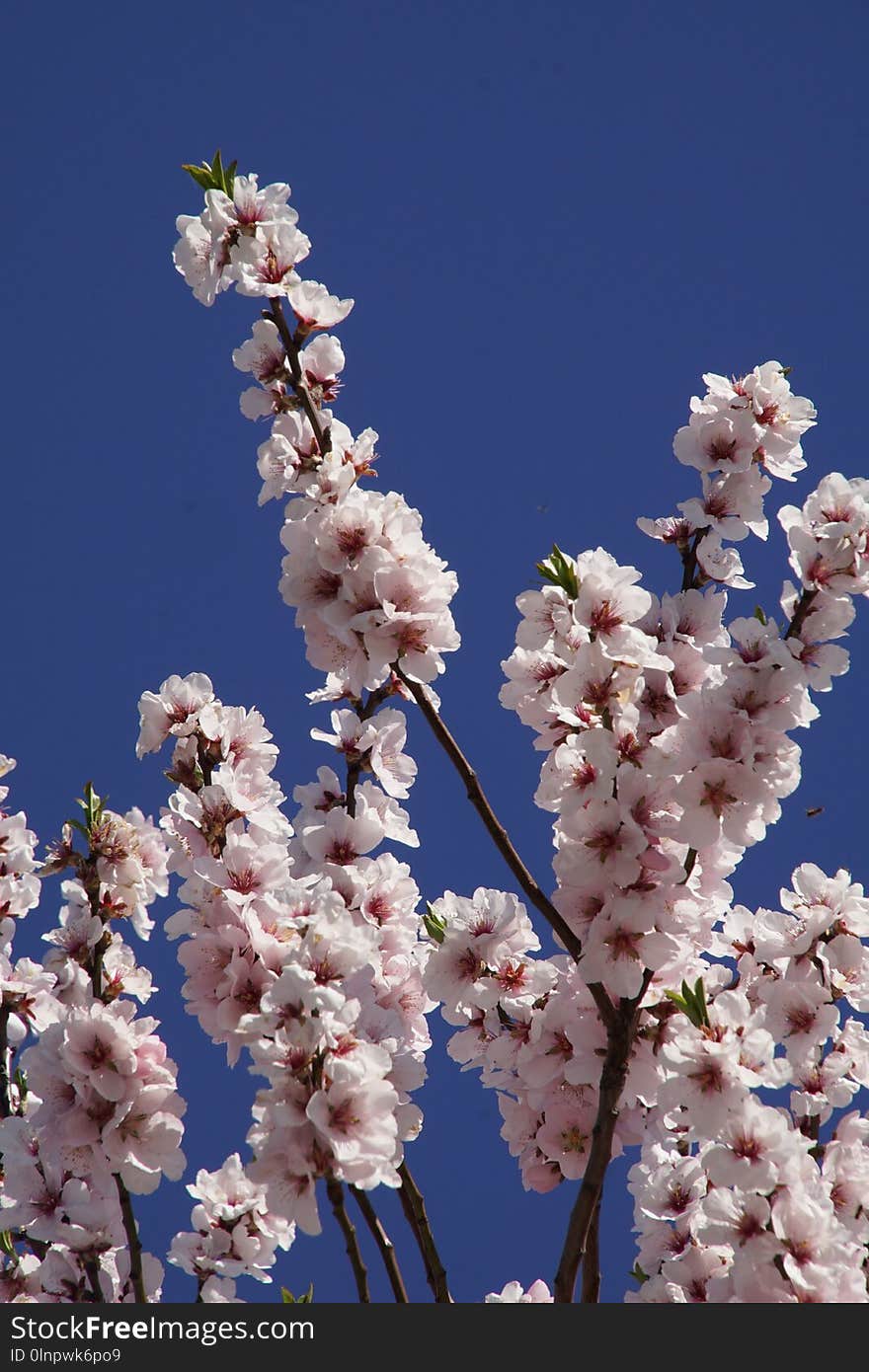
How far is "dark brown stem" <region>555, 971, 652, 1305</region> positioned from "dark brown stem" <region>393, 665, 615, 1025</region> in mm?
21

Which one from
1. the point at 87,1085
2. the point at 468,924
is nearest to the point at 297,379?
the point at 468,924

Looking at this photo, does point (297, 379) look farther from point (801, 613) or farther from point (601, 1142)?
point (601, 1142)

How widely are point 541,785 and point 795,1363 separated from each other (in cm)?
64

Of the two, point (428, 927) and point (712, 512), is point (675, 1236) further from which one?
point (712, 512)

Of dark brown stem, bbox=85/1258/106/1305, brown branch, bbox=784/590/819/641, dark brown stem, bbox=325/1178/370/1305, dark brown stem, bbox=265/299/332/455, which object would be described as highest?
dark brown stem, bbox=265/299/332/455

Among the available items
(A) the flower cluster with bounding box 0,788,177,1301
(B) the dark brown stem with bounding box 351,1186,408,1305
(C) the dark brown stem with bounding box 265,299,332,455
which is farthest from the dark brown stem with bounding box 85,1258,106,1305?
(C) the dark brown stem with bounding box 265,299,332,455

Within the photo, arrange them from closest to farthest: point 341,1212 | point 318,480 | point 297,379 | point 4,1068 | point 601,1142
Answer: point 341,1212 < point 601,1142 < point 318,480 < point 297,379 < point 4,1068

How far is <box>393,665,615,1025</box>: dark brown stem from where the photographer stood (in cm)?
163

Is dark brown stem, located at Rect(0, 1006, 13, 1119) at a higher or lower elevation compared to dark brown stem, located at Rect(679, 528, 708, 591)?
lower

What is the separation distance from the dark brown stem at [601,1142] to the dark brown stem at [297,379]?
725 millimetres

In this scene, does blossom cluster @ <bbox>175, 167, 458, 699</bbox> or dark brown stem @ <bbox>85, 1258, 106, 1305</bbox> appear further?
dark brown stem @ <bbox>85, 1258, 106, 1305</bbox>

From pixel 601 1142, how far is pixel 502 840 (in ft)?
1.11

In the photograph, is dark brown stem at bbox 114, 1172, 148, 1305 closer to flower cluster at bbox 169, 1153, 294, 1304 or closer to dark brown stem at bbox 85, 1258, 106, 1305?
dark brown stem at bbox 85, 1258, 106, 1305

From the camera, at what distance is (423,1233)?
1.77 m
